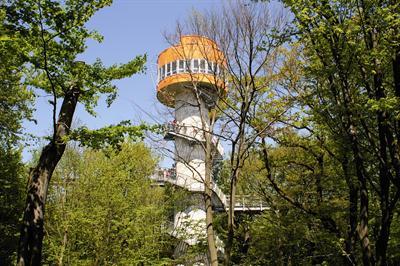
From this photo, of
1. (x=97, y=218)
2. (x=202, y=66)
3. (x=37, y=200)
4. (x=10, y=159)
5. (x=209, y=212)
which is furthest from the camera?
(x=10, y=159)

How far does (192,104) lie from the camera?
1418cm

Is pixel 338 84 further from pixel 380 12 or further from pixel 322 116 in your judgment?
pixel 380 12

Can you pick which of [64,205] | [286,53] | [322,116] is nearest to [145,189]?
[64,205]

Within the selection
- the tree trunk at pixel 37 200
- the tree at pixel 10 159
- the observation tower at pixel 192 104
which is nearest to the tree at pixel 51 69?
the tree trunk at pixel 37 200

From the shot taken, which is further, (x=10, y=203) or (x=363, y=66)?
(x=10, y=203)

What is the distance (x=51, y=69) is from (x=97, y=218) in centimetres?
707

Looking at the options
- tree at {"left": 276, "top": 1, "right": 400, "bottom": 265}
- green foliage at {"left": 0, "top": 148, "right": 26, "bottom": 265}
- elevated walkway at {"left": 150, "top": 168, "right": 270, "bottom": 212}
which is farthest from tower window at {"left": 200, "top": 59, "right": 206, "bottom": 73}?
green foliage at {"left": 0, "top": 148, "right": 26, "bottom": 265}

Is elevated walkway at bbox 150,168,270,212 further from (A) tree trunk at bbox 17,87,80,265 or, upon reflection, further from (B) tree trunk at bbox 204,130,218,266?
(A) tree trunk at bbox 17,87,80,265

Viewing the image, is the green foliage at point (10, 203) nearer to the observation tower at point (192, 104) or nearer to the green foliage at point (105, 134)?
the observation tower at point (192, 104)

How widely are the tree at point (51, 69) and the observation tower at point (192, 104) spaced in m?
2.81

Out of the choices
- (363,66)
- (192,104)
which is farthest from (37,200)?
(363,66)

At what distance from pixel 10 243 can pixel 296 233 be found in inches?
602

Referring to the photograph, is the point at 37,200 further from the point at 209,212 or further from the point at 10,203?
the point at 10,203

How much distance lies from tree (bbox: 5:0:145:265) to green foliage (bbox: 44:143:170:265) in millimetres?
3666
